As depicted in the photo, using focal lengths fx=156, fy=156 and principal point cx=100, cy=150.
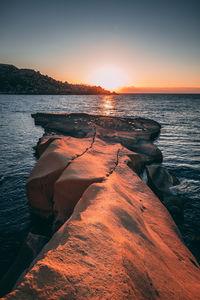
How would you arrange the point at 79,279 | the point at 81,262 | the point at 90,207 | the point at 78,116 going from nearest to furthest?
the point at 79,279 < the point at 81,262 < the point at 90,207 < the point at 78,116

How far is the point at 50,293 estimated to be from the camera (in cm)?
138

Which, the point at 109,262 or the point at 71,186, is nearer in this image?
the point at 109,262

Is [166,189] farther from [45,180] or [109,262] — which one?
[109,262]

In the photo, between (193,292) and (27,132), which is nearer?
(193,292)

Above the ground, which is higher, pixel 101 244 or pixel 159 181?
pixel 101 244

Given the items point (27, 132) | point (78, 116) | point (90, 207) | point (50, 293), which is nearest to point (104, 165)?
point (90, 207)

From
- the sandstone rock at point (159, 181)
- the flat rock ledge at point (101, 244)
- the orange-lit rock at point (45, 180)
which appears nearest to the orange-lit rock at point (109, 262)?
the flat rock ledge at point (101, 244)

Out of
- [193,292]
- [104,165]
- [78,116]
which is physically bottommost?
[193,292]

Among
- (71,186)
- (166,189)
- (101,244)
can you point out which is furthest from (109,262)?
(166,189)

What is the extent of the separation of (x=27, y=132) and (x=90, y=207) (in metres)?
15.3

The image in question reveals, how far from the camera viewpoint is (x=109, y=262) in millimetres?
1814

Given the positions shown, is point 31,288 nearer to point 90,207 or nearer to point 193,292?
point 90,207

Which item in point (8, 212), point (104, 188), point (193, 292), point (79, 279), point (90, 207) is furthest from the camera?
point (8, 212)

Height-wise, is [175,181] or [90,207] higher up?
[90,207]
